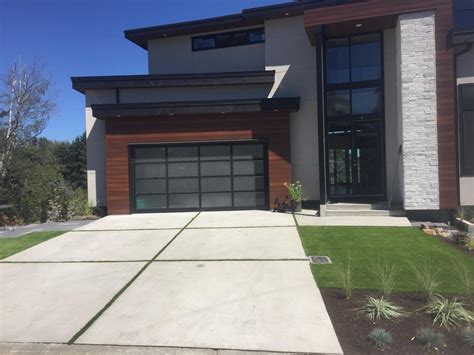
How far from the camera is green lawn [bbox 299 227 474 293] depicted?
6078 millimetres

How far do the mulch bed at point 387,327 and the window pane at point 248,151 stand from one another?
10.0m

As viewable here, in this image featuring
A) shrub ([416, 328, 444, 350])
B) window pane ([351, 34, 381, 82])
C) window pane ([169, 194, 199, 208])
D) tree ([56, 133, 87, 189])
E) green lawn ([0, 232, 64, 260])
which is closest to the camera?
shrub ([416, 328, 444, 350])

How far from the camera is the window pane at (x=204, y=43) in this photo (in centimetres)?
1834

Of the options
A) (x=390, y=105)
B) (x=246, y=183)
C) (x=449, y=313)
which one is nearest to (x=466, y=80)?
(x=390, y=105)

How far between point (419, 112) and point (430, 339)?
9130mm

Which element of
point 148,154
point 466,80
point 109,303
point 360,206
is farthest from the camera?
point 148,154

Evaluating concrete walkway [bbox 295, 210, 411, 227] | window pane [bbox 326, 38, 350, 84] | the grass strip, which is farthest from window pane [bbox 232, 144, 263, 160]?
the grass strip

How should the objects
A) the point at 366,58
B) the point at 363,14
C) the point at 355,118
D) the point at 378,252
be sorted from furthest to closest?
the point at 355,118 → the point at 366,58 → the point at 363,14 → the point at 378,252

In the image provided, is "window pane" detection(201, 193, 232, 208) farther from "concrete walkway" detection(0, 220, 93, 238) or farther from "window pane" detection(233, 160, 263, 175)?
"concrete walkway" detection(0, 220, 93, 238)

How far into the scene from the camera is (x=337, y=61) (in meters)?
14.6

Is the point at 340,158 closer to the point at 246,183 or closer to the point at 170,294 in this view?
the point at 246,183

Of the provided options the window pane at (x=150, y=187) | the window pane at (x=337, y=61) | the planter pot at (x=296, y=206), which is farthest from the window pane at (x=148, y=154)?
the window pane at (x=337, y=61)

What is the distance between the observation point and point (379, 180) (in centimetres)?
1424

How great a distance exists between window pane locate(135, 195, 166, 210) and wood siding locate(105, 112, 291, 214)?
1.48 feet
